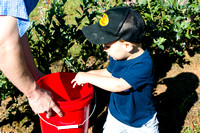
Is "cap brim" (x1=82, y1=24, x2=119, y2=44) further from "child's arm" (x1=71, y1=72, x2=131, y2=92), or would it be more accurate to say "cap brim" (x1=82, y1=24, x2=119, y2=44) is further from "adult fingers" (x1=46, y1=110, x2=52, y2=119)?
"adult fingers" (x1=46, y1=110, x2=52, y2=119)

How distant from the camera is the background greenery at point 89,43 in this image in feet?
7.15

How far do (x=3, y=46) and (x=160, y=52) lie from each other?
2.53m

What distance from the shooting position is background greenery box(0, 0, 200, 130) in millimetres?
2180

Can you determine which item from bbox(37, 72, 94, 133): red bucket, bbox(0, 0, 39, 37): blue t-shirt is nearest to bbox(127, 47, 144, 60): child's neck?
bbox(37, 72, 94, 133): red bucket

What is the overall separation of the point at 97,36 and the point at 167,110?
157 centimetres

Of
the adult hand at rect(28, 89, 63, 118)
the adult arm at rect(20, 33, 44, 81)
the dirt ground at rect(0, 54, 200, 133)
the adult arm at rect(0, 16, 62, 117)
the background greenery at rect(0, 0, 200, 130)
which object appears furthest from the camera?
the dirt ground at rect(0, 54, 200, 133)

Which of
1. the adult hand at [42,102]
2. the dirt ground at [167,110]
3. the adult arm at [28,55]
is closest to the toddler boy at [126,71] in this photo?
the adult hand at [42,102]

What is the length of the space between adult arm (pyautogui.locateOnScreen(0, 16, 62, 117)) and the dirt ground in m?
1.03

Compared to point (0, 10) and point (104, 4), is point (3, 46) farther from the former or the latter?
point (104, 4)

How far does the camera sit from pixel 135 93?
180 centimetres

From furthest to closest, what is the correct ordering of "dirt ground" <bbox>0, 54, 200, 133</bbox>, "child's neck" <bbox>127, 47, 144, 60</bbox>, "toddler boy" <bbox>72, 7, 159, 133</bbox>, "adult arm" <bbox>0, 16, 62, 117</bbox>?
"dirt ground" <bbox>0, 54, 200, 133</bbox>
"child's neck" <bbox>127, 47, 144, 60</bbox>
"toddler boy" <bbox>72, 7, 159, 133</bbox>
"adult arm" <bbox>0, 16, 62, 117</bbox>

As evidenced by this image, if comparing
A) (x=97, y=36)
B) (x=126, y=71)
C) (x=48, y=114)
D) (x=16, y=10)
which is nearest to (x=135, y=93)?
(x=126, y=71)

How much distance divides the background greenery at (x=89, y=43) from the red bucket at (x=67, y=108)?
293mm

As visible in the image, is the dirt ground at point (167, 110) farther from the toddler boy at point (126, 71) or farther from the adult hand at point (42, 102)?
the adult hand at point (42, 102)
